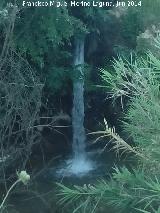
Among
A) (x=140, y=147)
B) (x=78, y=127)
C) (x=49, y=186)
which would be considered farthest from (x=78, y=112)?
(x=140, y=147)

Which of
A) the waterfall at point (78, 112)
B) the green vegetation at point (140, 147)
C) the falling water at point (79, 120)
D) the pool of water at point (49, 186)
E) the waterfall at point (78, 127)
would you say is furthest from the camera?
the waterfall at point (78, 112)

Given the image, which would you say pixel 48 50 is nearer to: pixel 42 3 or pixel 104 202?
pixel 42 3

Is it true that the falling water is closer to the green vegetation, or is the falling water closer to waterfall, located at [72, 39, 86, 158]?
waterfall, located at [72, 39, 86, 158]

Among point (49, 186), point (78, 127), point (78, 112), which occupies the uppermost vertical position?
point (78, 112)

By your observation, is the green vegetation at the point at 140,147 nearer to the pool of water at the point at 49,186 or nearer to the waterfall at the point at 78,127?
the pool of water at the point at 49,186

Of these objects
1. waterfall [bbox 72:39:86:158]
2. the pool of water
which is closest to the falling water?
waterfall [bbox 72:39:86:158]

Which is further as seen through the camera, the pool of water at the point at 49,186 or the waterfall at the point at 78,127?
the waterfall at the point at 78,127

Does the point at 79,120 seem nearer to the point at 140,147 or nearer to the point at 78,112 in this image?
the point at 78,112

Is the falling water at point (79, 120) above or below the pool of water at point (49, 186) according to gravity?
above

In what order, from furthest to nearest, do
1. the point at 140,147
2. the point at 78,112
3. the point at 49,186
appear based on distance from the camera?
the point at 78,112
the point at 49,186
the point at 140,147

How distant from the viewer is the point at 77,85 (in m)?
8.44

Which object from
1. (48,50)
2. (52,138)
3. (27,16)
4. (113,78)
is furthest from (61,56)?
(113,78)

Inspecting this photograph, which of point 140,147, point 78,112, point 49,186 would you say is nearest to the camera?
point 140,147

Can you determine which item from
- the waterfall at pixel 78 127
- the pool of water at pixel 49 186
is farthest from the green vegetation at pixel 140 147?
the waterfall at pixel 78 127
